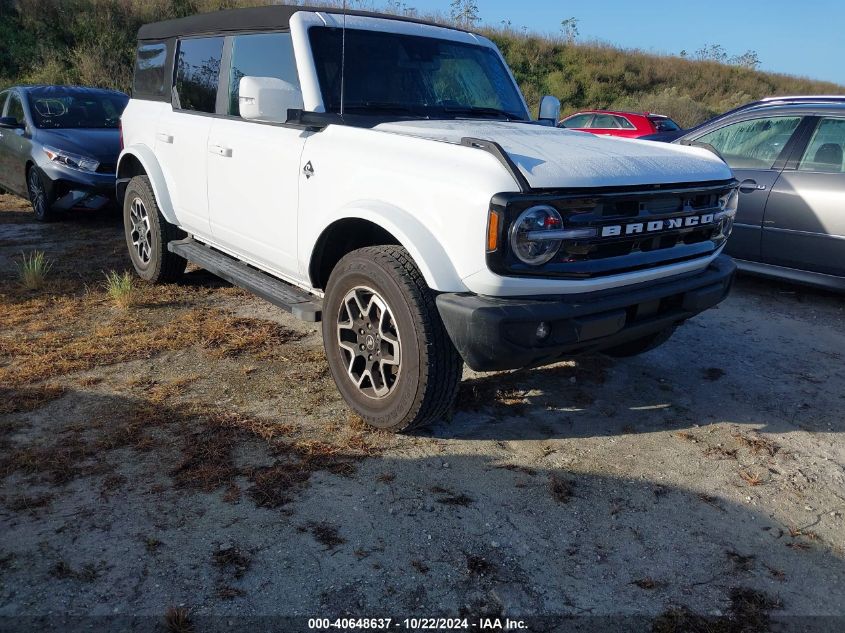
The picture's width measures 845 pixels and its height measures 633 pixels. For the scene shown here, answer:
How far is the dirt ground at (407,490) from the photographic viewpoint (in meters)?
2.32

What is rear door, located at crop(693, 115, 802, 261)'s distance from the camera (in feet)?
19.7

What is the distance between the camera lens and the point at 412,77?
4.12m

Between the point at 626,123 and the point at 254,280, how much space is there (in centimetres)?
1257

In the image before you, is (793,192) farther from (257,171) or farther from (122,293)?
(122,293)

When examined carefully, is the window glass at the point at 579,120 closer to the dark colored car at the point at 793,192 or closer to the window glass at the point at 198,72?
the dark colored car at the point at 793,192

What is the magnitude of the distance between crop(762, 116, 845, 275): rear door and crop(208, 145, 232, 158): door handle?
456 cm

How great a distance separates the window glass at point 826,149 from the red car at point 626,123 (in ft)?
27.1

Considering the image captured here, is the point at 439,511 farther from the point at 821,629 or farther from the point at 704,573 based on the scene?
the point at 821,629

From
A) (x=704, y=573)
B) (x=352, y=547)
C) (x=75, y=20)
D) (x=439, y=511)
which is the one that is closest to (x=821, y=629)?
(x=704, y=573)

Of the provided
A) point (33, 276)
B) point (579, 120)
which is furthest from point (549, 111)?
point (579, 120)

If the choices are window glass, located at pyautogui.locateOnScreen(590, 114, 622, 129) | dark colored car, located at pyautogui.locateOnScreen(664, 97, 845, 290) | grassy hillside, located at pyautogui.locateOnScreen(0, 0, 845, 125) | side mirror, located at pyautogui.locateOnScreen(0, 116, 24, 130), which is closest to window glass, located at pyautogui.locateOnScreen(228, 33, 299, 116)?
dark colored car, located at pyautogui.locateOnScreen(664, 97, 845, 290)

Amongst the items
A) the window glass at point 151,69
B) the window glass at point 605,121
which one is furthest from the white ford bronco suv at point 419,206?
the window glass at point 605,121

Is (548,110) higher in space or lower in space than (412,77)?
lower

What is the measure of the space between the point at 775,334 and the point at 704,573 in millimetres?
3320
